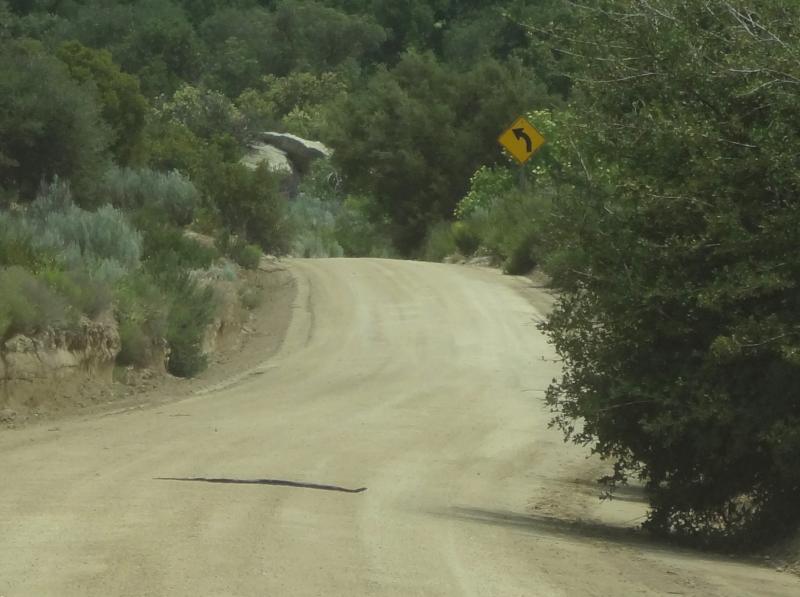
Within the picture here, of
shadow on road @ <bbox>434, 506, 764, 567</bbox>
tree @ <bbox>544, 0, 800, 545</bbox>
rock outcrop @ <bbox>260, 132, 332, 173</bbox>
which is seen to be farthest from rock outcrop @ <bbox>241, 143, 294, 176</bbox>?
shadow on road @ <bbox>434, 506, 764, 567</bbox>

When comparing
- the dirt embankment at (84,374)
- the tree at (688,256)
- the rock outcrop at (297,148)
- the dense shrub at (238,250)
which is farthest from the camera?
the rock outcrop at (297,148)

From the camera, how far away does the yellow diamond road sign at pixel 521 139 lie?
3853cm

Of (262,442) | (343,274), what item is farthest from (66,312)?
(343,274)

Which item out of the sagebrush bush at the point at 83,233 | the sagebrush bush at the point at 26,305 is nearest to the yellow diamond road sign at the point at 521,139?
the sagebrush bush at the point at 83,233

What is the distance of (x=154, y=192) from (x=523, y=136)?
9.42 metres

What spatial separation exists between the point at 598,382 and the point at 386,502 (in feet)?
7.01

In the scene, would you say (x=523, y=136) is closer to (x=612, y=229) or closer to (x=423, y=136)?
(x=423, y=136)

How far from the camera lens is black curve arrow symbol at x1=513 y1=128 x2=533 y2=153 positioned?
38.6 meters

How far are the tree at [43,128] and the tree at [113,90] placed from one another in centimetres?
680

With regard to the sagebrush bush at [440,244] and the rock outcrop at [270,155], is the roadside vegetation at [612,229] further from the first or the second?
the rock outcrop at [270,155]

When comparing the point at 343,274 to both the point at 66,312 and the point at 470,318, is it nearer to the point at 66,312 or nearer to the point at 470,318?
the point at 470,318

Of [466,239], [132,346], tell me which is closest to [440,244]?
[466,239]

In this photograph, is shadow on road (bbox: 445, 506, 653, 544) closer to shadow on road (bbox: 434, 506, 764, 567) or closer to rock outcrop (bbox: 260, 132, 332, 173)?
shadow on road (bbox: 434, 506, 764, 567)

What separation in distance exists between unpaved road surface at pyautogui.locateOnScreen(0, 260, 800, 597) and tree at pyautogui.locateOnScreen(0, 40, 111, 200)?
7.59 metres
